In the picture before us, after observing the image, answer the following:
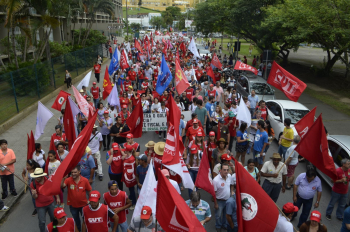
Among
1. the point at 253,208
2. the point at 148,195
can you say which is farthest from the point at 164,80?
the point at 253,208

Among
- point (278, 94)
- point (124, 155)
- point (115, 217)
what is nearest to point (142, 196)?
point (115, 217)

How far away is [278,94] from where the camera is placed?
64.6 feet

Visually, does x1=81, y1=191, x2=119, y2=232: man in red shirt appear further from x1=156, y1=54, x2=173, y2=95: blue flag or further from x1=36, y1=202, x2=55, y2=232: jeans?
x1=156, y1=54, x2=173, y2=95: blue flag

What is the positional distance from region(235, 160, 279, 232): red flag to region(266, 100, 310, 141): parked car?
6.40 m

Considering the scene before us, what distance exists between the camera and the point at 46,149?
33.2ft

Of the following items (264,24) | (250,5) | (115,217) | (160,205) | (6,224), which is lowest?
(6,224)

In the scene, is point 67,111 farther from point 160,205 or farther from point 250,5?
point 250,5

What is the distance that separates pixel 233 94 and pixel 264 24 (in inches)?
450

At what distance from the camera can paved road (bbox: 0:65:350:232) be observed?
20.6 feet

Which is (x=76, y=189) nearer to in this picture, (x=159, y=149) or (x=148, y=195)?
(x=148, y=195)

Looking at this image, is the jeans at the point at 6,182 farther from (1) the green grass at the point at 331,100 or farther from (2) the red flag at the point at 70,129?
(1) the green grass at the point at 331,100

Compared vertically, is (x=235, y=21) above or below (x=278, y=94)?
above

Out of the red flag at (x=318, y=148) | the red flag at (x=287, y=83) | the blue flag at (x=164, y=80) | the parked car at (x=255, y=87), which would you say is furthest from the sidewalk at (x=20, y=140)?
the parked car at (x=255, y=87)

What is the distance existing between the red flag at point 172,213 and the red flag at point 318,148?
3.15 m
